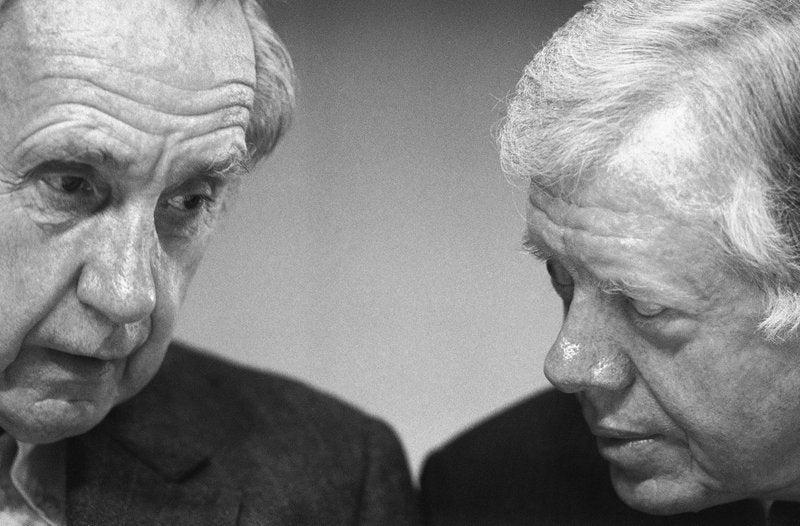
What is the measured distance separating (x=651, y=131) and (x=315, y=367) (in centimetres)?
164

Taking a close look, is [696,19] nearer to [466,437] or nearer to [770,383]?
[770,383]

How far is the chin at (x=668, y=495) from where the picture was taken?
1.84m

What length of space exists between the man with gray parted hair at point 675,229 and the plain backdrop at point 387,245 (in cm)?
107

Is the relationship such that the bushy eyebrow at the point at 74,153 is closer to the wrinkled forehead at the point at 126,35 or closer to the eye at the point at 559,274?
the wrinkled forehead at the point at 126,35

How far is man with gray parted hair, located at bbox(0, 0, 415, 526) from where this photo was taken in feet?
5.45

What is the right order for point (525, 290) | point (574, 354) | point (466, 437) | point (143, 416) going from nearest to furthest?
point (574, 354) < point (143, 416) < point (466, 437) < point (525, 290)

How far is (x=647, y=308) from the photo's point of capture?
1.70 metres

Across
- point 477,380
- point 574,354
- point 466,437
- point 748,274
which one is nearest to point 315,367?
point 477,380

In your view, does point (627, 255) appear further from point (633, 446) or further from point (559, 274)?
point (633, 446)

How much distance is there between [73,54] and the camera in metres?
1.65

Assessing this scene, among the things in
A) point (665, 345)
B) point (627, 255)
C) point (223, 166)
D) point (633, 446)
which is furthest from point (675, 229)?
point (223, 166)

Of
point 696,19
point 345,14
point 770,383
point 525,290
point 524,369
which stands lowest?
point 524,369

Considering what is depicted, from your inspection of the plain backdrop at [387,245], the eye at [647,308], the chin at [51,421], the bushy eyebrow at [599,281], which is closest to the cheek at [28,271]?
the chin at [51,421]

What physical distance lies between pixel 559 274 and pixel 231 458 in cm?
71
